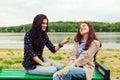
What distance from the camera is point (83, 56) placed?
6.90m

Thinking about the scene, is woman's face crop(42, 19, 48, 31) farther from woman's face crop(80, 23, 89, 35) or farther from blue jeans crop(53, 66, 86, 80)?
blue jeans crop(53, 66, 86, 80)

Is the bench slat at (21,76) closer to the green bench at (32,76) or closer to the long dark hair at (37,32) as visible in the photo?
the green bench at (32,76)

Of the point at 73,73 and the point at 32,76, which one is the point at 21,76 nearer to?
the point at 32,76

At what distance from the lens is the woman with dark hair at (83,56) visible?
6.73 metres

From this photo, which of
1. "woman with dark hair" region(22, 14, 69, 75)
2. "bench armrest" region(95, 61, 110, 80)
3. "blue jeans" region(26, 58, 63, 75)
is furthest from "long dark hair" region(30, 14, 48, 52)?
"bench armrest" region(95, 61, 110, 80)

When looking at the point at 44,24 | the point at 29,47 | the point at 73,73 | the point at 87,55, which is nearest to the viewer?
the point at 73,73

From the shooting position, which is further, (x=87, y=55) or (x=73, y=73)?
(x=87, y=55)

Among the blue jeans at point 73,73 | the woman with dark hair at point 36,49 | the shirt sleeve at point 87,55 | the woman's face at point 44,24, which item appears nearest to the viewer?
the blue jeans at point 73,73

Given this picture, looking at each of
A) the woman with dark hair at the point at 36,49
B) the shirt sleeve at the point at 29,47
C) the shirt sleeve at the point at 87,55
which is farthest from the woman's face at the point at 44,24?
the shirt sleeve at the point at 87,55

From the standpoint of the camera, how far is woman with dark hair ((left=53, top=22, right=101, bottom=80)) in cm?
673

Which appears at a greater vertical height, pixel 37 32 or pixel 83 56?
pixel 37 32

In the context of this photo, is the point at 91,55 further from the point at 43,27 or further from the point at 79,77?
the point at 43,27

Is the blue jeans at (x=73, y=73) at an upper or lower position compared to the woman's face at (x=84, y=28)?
lower

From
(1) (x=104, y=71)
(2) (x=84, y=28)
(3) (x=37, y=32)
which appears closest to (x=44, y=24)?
(3) (x=37, y=32)
